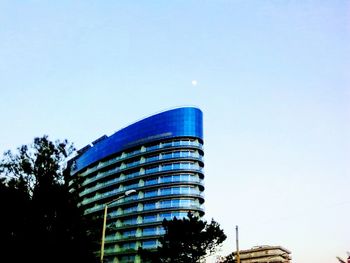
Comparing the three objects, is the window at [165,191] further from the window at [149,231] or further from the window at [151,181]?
the window at [149,231]

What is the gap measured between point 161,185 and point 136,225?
12002 millimetres

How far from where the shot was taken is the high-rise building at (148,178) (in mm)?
91375

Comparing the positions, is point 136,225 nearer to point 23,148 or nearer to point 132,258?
point 132,258

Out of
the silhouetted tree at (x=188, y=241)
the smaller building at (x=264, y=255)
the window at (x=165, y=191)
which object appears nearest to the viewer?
the silhouetted tree at (x=188, y=241)

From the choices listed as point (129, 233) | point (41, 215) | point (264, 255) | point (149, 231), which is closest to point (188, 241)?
point (41, 215)

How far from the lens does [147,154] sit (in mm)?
104750

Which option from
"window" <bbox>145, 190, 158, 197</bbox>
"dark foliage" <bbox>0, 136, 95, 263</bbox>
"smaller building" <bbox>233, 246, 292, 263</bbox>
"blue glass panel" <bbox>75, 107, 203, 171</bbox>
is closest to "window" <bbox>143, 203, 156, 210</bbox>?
"window" <bbox>145, 190, 158, 197</bbox>

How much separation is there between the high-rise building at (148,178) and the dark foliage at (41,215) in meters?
45.8

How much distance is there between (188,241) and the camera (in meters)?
55.0

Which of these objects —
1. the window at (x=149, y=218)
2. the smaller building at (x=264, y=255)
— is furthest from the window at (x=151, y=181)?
the smaller building at (x=264, y=255)

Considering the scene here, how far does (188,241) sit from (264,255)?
13365 cm

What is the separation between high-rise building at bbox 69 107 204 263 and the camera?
91.4 metres

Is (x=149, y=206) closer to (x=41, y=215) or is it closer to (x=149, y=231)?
(x=149, y=231)

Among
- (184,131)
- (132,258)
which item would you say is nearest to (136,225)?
(132,258)
